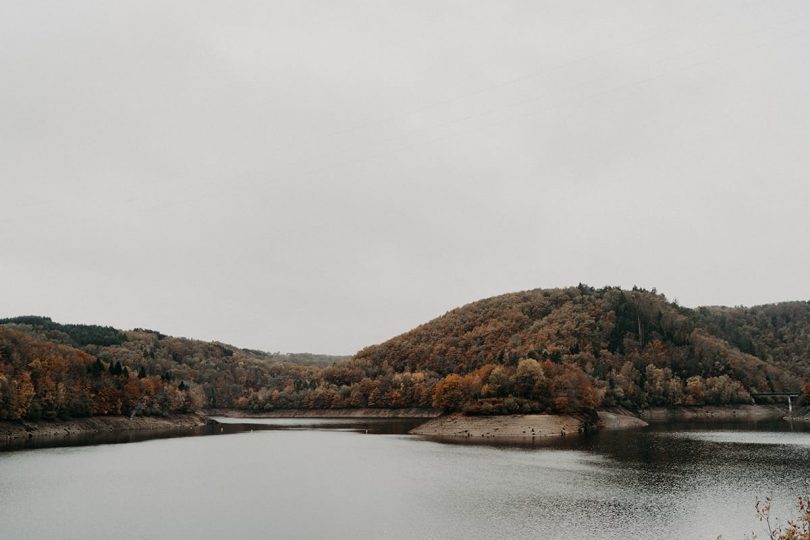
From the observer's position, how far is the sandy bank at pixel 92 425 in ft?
370

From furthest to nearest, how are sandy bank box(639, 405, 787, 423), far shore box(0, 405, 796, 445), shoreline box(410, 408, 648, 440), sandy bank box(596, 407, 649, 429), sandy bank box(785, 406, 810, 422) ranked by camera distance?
sandy bank box(639, 405, 787, 423), sandy bank box(785, 406, 810, 422), sandy bank box(596, 407, 649, 429), shoreline box(410, 408, 648, 440), far shore box(0, 405, 796, 445)

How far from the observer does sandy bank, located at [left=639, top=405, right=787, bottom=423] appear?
179m

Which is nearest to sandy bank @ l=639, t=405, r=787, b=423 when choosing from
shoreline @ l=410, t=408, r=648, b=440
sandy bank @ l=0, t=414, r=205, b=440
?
shoreline @ l=410, t=408, r=648, b=440

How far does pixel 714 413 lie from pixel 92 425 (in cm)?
16880

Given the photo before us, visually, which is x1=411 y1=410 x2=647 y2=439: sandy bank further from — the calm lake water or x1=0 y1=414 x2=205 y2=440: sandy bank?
x1=0 y1=414 x2=205 y2=440: sandy bank

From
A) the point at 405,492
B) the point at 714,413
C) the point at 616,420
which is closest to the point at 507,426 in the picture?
the point at 616,420

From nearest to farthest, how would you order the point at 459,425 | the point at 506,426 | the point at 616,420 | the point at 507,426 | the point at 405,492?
the point at 405,492 < the point at 507,426 < the point at 506,426 < the point at 459,425 < the point at 616,420

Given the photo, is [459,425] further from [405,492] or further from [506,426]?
[405,492]

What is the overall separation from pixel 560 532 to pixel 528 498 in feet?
38.6

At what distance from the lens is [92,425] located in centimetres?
13525

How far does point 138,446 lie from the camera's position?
103 metres

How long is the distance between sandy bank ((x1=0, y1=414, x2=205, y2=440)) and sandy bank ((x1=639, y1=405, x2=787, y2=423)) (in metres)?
125

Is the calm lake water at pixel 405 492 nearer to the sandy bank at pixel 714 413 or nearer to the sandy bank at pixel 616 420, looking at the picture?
the sandy bank at pixel 616 420

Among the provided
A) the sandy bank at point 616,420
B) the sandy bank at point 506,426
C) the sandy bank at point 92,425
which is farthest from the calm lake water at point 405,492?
the sandy bank at point 616,420
